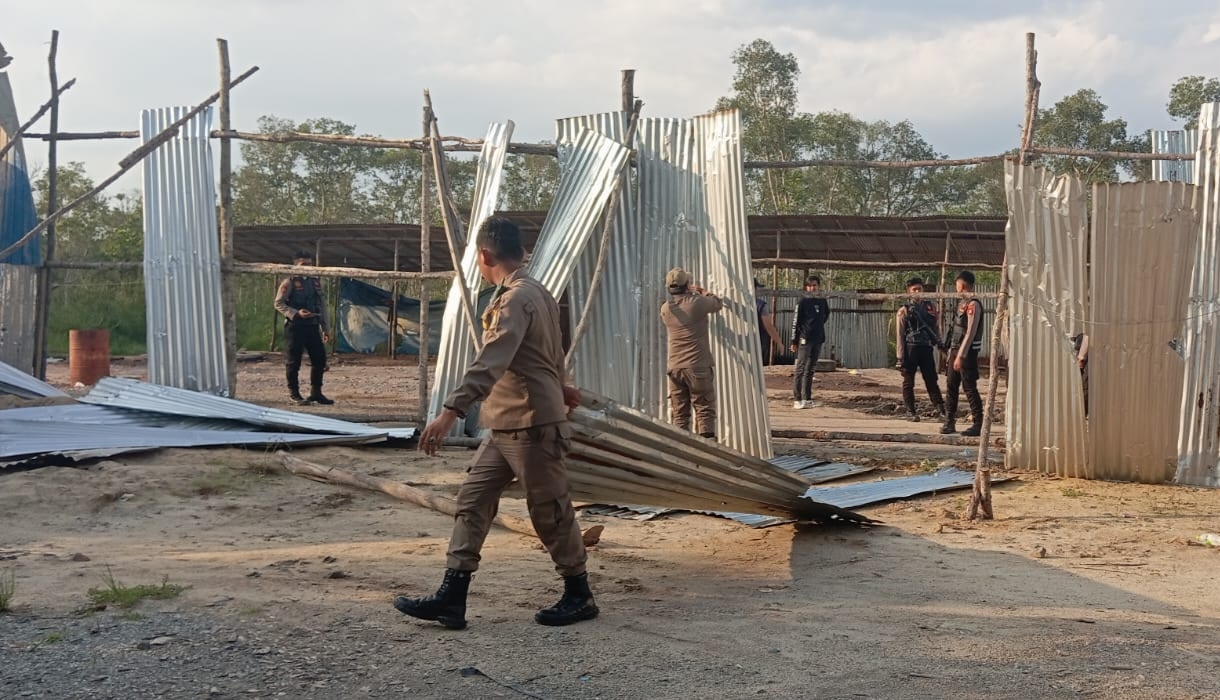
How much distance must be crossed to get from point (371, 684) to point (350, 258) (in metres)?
18.7

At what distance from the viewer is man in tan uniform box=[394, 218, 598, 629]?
4543 mm

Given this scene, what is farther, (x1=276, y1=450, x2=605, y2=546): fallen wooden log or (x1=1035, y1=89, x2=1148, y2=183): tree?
(x1=1035, y1=89, x2=1148, y2=183): tree

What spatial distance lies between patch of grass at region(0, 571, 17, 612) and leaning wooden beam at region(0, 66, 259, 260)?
5.09 m

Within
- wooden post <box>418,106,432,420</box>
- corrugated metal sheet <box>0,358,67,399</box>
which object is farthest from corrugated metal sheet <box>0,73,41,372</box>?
wooden post <box>418,106,432,420</box>

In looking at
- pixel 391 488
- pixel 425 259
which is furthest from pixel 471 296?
pixel 391 488

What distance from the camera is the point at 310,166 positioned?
34.0 m

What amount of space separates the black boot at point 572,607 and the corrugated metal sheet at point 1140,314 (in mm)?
5226

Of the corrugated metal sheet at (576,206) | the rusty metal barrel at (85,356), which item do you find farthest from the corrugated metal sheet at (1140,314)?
the rusty metal barrel at (85,356)

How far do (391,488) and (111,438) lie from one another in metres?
2.78

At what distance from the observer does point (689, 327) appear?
28.6ft

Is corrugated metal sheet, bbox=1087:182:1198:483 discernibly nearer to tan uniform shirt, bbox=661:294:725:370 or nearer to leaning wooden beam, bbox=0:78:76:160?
tan uniform shirt, bbox=661:294:725:370

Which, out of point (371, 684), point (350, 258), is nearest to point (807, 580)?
point (371, 684)

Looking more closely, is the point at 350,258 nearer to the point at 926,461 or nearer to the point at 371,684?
the point at 926,461

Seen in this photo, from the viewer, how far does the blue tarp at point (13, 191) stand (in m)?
10.8
